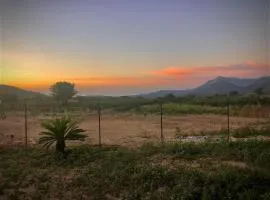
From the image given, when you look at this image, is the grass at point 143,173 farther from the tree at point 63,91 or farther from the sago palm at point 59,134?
the tree at point 63,91

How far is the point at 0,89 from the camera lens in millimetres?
42969

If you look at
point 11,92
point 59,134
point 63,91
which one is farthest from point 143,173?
point 11,92

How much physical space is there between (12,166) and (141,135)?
5.80 meters

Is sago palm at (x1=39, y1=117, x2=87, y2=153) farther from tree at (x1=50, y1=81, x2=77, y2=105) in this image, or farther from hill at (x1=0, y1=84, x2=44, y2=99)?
tree at (x1=50, y1=81, x2=77, y2=105)

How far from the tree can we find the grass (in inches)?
1275

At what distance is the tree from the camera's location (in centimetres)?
4231

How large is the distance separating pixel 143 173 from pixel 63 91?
35489 mm

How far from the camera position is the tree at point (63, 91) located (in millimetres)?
42312

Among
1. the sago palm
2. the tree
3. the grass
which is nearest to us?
the grass

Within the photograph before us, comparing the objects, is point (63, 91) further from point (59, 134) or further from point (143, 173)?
point (143, 173)

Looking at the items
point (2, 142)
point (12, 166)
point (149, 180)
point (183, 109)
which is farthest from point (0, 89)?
point (149, 180)

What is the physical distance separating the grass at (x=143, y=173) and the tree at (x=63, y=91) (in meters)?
32.4

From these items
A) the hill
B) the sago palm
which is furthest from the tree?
the sago palm

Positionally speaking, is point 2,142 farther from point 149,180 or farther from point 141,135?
point 149,180
